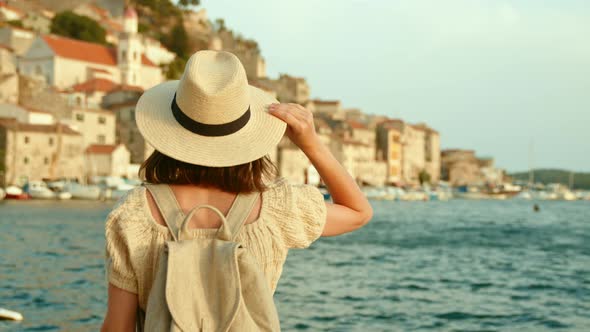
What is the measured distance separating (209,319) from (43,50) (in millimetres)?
75033

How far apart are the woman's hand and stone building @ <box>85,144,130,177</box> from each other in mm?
59246

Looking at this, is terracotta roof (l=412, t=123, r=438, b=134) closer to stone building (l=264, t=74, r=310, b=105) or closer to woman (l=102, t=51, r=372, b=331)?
stone building (l=264, t=74, r=310, b=105)

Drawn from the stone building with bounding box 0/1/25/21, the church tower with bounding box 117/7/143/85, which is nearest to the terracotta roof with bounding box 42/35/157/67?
the church tower with bounding box 117/7/143/85

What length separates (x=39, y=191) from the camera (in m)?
52.4

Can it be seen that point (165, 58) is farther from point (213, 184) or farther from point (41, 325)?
point (213, 184)

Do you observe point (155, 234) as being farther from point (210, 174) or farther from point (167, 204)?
point (210, 174)

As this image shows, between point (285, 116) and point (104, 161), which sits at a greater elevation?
point (104, 161)

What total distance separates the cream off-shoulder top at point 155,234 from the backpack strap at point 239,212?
0.02m

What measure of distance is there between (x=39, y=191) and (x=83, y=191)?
3.39 metres

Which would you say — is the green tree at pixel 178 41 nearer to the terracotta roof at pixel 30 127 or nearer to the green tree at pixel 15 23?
the green tree at pixel 15 23

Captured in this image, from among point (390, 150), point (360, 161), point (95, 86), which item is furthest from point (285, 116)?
point (390, 150)

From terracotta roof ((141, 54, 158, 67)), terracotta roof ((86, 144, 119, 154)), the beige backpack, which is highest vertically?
terracotta roof ((141, 54, 158, 67))

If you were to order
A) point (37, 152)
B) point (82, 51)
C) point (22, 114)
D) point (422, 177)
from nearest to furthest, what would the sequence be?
point (37, 152) < point (22, 114) < point (82, 51) < point (422, 177)

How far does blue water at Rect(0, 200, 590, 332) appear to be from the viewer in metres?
11.3
